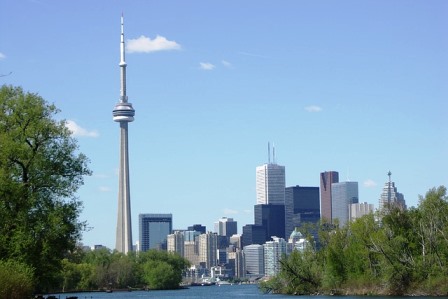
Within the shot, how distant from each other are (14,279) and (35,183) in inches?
218

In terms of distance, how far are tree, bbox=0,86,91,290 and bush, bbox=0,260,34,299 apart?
86 centimetres

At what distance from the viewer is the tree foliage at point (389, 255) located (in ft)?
291

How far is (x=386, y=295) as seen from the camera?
9094 centimetres

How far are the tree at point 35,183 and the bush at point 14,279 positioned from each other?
2.81ft

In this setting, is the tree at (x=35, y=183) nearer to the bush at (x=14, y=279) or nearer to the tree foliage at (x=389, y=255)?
the bush at (x=14, y=279)

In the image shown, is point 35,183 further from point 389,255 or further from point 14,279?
point 389,255

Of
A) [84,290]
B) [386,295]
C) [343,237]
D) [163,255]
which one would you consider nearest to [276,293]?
[343,237]

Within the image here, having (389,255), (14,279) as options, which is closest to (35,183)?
(14,279)

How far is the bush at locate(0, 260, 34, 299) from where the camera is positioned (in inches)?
1779

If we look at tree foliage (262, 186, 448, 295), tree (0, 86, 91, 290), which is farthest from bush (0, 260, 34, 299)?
tree foliage (262, 186, 448, 295)

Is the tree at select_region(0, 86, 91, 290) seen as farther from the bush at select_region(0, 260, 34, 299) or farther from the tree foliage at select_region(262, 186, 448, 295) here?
the tree foliage at select_region(262, 186, 448, 295)

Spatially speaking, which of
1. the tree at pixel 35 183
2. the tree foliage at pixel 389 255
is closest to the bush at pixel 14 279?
the tree at pixel 35 183

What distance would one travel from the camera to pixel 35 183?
1911 inches

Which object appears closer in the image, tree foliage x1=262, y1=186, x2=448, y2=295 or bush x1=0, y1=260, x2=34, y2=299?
bush x1=0, y1=260, x2=34, y2=299
